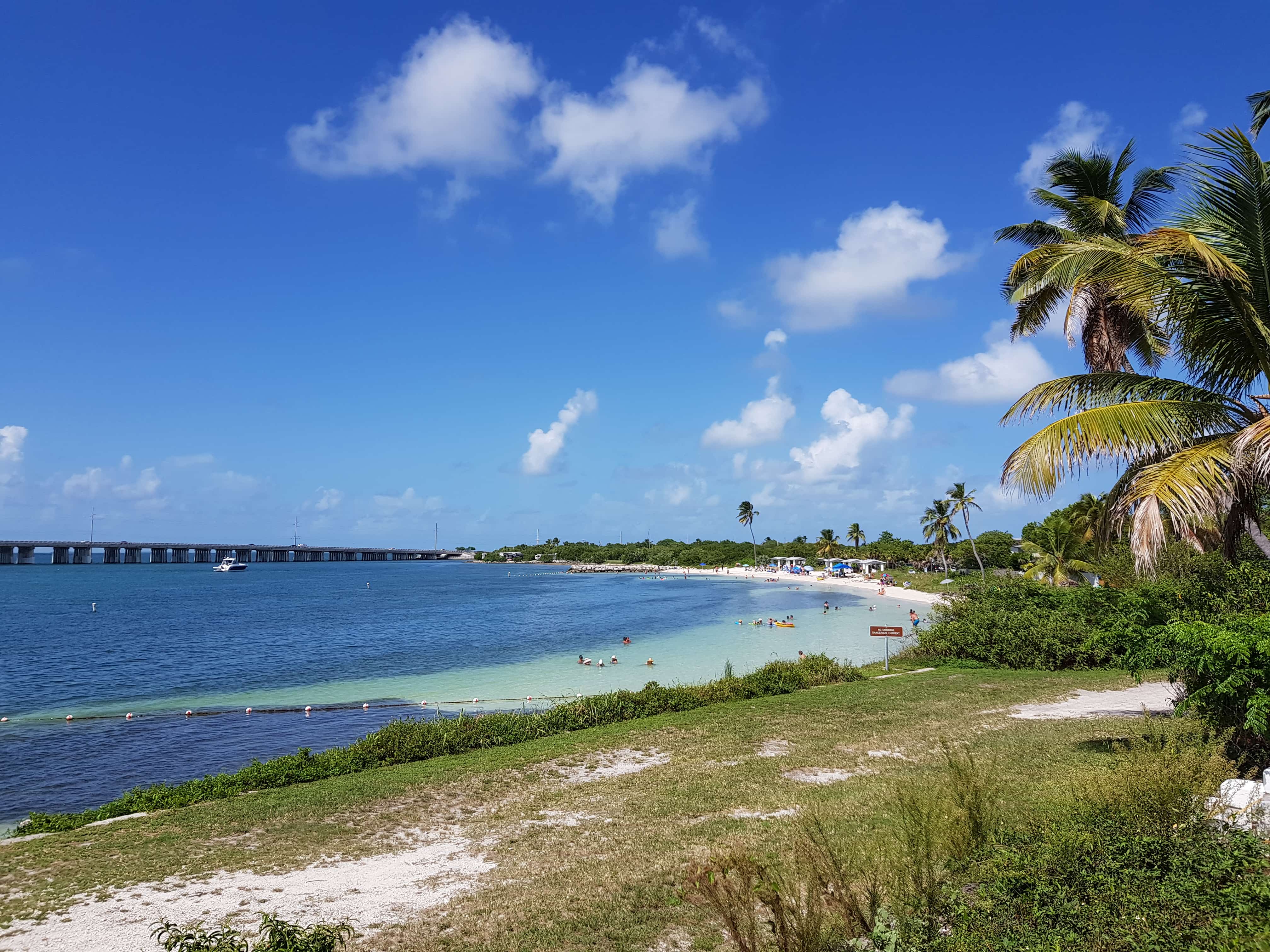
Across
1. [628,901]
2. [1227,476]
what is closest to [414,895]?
[628,901]

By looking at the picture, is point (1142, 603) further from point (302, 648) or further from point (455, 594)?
point (455, 594)

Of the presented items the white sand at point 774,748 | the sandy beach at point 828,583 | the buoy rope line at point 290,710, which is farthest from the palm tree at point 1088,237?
the sandy beach at point 828,583

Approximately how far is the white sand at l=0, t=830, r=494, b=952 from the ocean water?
9.28 meters

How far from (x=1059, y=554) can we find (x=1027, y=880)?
49660 mm

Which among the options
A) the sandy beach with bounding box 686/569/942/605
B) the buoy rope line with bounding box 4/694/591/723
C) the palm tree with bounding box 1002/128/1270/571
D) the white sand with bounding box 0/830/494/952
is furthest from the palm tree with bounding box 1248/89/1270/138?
the sandy beach with bounding box 686/569/942/605

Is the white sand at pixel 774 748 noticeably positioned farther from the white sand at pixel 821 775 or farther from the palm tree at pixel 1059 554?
the palm tree at pixel 1059 554

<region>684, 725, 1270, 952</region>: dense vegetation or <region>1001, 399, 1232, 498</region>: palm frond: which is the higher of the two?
<region>1001, 399, 1232, 498</region>: palm frond

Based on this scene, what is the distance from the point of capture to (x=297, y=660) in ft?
132

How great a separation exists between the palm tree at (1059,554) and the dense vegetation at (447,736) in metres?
31.7

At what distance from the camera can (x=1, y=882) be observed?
9.20 meters

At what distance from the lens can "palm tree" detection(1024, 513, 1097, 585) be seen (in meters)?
46.7

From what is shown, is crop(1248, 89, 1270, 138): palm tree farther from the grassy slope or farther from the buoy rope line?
the buoy rope line

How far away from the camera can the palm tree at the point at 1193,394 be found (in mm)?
7883

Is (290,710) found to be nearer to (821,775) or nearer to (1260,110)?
(821,775)
